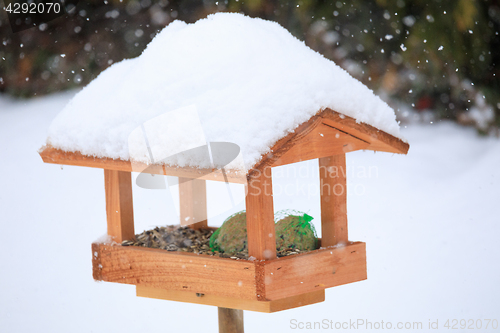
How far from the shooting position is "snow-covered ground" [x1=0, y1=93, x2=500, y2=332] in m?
2.54

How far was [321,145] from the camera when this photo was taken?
1208 millimetres

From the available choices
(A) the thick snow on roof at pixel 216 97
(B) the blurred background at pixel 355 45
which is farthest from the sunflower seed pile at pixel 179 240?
(B) the blurred background at pixel 355 45

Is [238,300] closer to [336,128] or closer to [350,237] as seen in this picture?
[336,128]

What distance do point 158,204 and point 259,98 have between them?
208 centimetres

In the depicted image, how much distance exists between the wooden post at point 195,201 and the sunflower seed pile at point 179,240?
32 mm

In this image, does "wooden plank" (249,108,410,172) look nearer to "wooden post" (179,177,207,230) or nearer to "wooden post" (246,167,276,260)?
"wooden post" (246,167,276,260)

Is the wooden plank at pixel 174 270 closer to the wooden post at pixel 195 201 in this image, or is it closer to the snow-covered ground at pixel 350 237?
the wooden post at pixel 195 201

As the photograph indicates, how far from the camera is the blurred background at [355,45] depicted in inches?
124

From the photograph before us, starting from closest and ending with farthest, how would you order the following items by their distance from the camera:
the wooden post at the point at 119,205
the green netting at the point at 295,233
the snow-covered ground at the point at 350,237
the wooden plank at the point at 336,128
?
the wooden plank at the point at 336,128, the green netting at the point at 295,233, the wooden post at the point at 119,205, the snow-covered ground at the point at 350,237

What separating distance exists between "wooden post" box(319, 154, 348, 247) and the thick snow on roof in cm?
15

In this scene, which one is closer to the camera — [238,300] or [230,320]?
[238,300]

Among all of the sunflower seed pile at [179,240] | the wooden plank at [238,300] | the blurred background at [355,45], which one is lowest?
the wooden plank at [238,300]

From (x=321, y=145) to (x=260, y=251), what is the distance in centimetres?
27

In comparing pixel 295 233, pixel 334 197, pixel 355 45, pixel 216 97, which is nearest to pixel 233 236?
pixel 295 233
